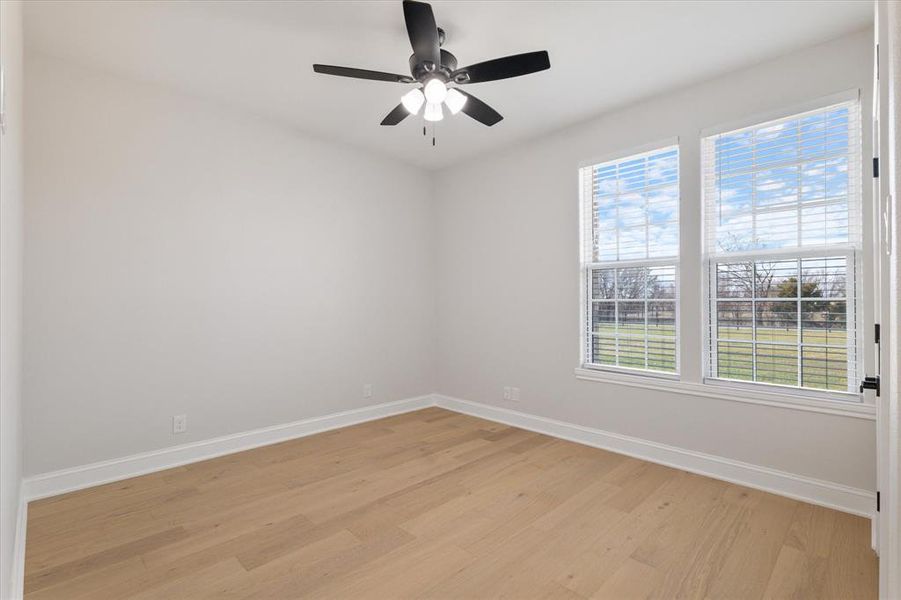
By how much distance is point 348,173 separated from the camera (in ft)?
14.4

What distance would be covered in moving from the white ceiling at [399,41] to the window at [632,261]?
0.60 meters

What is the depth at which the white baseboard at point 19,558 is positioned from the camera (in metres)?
1.79

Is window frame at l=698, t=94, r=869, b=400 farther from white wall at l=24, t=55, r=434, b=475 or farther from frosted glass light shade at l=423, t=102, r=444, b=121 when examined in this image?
white wall at l=24, t=55, r=434, b=475

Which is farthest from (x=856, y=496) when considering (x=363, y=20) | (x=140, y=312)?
(x=140, y=312)

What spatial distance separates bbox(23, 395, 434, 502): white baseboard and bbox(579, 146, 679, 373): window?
249 centimetres

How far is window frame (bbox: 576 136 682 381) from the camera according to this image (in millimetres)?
3279

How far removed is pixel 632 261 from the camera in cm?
357

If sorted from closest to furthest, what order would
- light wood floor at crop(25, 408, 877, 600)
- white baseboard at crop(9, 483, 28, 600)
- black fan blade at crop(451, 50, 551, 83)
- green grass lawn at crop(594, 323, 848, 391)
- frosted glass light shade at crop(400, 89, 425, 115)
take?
white baseboard at crop(9, 483, 28, 600) → light wood floor at crop(25, 408, 877, 600) → black fan blade at crop(451, 50, 551, 83) → frosted glass light shade at crop(400, 89, 425, 115) → green grass lawn at crop(594, 323, 848, 391)

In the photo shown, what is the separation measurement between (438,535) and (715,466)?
2061 millimetres

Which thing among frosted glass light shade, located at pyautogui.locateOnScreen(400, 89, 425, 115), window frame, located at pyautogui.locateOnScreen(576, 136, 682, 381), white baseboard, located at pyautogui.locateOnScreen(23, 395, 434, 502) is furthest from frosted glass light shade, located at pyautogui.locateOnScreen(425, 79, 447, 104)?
white baseboard, located at pyautogui.locateOnScreen(23, 395, 434, 502)

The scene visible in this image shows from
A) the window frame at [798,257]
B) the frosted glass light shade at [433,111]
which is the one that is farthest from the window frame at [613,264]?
the frosted glass light shade at [433,111]

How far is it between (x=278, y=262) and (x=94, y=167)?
1407 mm

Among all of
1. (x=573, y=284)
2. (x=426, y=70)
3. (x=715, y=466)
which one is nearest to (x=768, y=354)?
(x=715, y=466)

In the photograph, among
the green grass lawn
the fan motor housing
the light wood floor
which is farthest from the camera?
the green grass lawn
